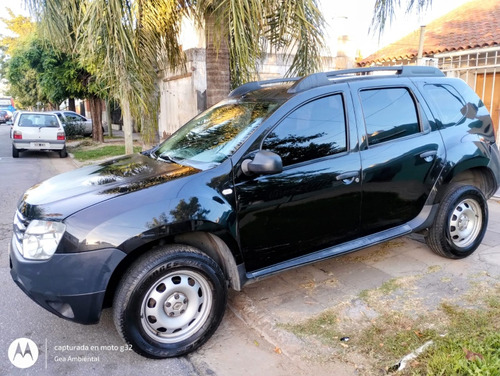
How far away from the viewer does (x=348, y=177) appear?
337 cm

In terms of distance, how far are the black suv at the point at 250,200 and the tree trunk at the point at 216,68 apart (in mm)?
2344

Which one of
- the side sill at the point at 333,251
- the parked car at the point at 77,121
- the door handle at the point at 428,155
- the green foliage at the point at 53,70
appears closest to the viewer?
the side sill at the point at 333,251

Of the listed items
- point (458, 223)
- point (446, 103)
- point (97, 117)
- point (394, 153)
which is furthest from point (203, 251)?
point (97, 117)

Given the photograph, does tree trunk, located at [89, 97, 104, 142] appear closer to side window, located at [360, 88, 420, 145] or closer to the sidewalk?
the sidewalk

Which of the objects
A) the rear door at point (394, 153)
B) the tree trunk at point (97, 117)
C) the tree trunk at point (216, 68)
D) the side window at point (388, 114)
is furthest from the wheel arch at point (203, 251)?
the tree trunk at point (97, 117)

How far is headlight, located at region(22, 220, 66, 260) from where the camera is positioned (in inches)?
102

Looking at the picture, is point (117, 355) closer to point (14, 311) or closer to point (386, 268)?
point (14, 311)

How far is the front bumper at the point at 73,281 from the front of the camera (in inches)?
100

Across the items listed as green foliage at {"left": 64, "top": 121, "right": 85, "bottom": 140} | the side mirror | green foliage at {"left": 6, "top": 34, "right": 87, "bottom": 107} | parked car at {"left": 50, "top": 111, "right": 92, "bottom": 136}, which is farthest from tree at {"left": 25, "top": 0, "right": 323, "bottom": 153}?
parked car at {"left": 50, "top": 111, "right": 92, "bottom": 136}

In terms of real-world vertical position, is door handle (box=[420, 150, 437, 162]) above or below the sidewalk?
above

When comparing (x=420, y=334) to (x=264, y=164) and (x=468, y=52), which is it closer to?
(x=264, y=164)

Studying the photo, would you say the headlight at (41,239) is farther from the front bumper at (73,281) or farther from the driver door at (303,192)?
the driver door at (303,192)

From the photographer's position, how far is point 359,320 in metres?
3.21

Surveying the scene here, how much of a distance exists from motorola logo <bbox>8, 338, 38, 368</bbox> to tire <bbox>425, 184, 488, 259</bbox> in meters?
3.71
